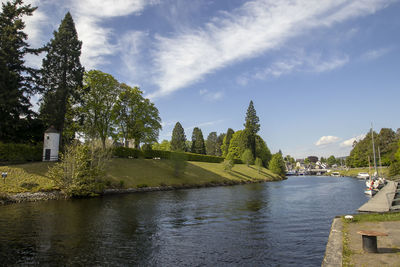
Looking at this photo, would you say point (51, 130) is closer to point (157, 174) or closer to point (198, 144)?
point (157, 174)

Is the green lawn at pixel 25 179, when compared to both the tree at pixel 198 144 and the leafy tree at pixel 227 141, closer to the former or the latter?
the tree at pixel 198 144

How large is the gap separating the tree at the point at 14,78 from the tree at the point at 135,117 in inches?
730

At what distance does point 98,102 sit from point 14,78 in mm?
17016

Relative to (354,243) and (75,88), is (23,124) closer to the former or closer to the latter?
(75,88)

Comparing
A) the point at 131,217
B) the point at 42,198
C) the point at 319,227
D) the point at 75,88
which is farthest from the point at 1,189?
the point at 319,227

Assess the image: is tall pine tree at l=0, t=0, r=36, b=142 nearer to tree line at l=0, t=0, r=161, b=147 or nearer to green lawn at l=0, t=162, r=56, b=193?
tree line at l=0, t=0, r=161, b=147

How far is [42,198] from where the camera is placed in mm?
33000

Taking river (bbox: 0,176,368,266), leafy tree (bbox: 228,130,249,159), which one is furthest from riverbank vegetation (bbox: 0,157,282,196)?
leafy tree (bbox: 228,130,249,159)

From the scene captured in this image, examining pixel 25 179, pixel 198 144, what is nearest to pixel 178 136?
pixel 198 144

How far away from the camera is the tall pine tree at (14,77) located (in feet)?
134

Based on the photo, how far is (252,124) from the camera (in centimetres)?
11231

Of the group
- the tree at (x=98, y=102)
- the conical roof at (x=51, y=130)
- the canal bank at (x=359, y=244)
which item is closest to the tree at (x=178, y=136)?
the tree at (x=98, y=102)

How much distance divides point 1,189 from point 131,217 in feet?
69.6

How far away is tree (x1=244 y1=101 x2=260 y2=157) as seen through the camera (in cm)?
10825
